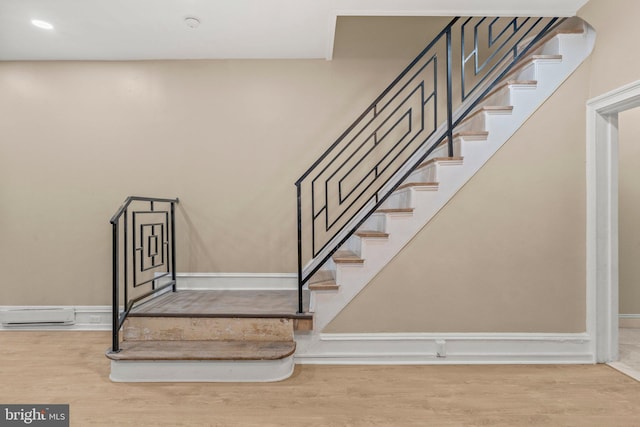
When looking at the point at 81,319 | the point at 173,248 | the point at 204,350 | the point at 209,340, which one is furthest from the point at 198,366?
the point at 81,319

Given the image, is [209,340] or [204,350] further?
[209,340]

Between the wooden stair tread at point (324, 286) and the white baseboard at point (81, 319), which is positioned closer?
the wooden stair tread at point (324, 286)

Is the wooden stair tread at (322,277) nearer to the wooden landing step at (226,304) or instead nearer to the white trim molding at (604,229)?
the wooden landing step at (226,304)

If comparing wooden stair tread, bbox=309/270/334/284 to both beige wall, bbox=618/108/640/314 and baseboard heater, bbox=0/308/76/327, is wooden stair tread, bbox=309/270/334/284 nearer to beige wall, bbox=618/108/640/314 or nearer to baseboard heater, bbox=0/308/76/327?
baseboard heater, bbox=0/308/76/327

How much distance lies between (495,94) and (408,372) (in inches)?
94.7

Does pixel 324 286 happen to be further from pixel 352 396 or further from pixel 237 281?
pixel 237 281

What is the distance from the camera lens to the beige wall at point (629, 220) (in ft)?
10.6

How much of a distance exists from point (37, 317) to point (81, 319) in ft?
1.36

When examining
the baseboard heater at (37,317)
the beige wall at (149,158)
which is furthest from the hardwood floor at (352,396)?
the beige wall at (149,158)

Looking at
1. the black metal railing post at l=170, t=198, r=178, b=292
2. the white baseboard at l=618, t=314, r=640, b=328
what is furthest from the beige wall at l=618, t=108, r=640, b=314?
the black metal railing post at l=170, t=198, r=178, b=292

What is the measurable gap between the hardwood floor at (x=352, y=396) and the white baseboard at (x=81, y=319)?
72 centimetres

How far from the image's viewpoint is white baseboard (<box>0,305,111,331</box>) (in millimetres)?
3213

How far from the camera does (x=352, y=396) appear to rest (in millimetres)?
2025

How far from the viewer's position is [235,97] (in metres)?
3.32
